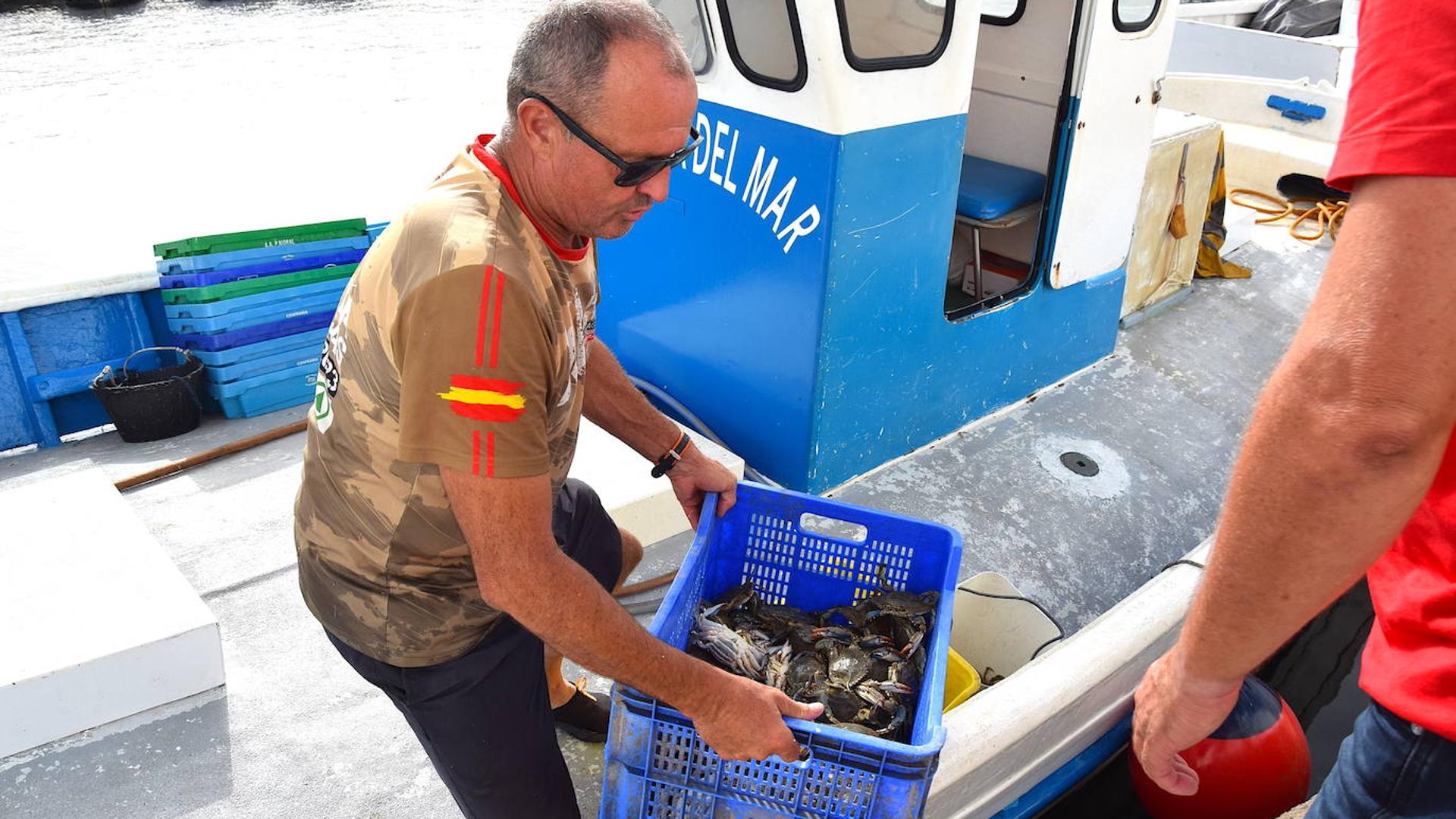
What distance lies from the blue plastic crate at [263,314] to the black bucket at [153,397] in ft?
0.49

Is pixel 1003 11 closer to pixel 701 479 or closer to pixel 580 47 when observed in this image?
pixel 701 479

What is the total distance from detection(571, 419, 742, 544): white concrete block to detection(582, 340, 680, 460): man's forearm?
0.78 m

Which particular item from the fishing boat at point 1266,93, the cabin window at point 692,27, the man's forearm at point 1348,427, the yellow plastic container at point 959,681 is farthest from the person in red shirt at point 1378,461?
the fishing boat at point 1266,93

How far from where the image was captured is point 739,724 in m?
1.72

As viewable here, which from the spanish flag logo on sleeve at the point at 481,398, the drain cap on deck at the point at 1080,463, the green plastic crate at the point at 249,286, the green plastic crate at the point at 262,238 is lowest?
the drain cap on deck at the point at 1080,463

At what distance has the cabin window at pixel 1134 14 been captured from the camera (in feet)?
12.3

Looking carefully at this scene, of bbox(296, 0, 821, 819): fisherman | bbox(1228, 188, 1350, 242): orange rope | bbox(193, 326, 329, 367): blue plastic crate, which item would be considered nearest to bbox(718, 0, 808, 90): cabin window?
bbox(296, 0, 821, 819): fisherman

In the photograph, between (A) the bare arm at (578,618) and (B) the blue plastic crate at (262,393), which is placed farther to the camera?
(B) the blue plastic crate at (262,393)

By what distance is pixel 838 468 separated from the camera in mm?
3592

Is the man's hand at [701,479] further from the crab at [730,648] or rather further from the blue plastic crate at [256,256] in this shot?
the blue plastic crate at [256,256]

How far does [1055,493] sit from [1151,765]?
245 centimetres

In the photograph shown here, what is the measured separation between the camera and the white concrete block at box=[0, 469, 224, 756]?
2.54 m

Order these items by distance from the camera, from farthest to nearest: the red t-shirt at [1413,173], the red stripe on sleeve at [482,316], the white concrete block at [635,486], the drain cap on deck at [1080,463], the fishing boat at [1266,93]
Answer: the fishing boat at [1266,93] < the drain cap on deck at [1080,463] < the white concrete block at [635,486] < the red stripe on sleeve at [482,316] < the red t-shirt at [1413,173]

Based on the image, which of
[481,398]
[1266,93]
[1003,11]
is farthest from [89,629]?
[1266,93]
